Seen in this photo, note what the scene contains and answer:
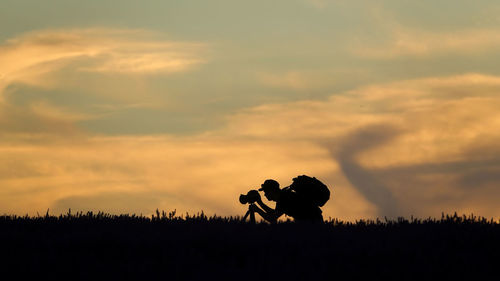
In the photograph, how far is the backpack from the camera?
12.6m

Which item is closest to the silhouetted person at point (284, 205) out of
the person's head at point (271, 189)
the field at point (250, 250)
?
the person's head at point (271, 189)

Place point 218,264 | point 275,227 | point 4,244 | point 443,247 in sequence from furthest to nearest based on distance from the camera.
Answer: point 275,227, point 4,244, point 443,247, point 218,264

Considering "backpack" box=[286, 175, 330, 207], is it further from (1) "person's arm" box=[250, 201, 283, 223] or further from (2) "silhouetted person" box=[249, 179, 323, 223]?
(1) "person's arm" box=[250, 201, 283, 223]

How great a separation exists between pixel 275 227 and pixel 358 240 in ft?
5.42

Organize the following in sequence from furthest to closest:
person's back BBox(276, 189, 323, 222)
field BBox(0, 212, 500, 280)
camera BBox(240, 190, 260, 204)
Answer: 1. person's back BBox(276, 189, 323, 222)
2. camera BBox(240, 190, 260, 204)
3. field BBox(0, 212, 500, 280)

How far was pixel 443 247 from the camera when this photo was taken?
9539 millimetres

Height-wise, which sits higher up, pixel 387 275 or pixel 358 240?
pixel 358 240

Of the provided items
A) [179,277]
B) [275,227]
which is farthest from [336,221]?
[179,277]

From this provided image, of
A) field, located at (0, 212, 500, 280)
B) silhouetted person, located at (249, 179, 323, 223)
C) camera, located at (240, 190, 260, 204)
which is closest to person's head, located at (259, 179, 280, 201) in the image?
silhouetted person, located at (249, 179, 323, 223)

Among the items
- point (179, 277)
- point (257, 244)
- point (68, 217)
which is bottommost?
point (179, 277)

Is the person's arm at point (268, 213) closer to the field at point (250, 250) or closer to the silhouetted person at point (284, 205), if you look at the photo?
the silhouetted person at point (284, 205)

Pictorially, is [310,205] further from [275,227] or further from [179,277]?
[179,277]

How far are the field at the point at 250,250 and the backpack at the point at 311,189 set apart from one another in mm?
817

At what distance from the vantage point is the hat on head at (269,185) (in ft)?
41.9
